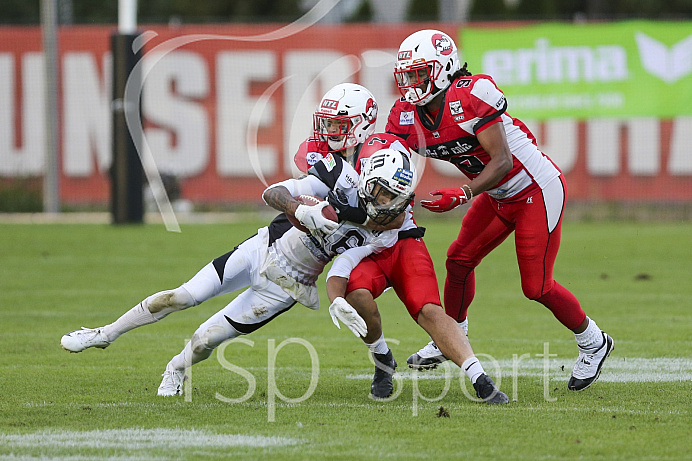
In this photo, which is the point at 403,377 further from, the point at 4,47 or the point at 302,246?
the point at 4,47

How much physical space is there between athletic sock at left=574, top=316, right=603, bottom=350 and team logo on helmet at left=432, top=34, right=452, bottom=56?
1.80 metres

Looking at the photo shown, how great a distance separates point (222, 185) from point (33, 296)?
8538mm

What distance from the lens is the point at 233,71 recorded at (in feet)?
59.2

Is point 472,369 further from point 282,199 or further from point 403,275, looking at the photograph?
point 282,199

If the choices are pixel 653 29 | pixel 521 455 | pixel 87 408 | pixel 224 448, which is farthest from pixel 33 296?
pixel 653 29

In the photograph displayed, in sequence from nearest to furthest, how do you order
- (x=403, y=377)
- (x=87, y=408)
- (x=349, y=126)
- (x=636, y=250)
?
(x=87, y=408), (x=349, y=126), (x=403, y=377), (x=636, y=250)

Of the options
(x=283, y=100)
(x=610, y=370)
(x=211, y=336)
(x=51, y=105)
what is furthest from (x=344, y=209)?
(x=51, y=105)

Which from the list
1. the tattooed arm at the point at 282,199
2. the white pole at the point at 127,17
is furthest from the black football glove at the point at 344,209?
the white pole at the point at 127,17

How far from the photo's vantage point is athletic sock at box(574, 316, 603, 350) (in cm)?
595

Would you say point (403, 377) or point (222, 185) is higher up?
point (403, 377)

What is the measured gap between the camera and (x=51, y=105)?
17.6 m

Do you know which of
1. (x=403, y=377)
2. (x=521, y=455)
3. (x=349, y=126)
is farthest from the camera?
(x=403, y=377)

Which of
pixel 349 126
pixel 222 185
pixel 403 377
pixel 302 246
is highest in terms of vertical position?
pixel 349 126

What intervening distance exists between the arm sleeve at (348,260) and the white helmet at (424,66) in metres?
0.97
